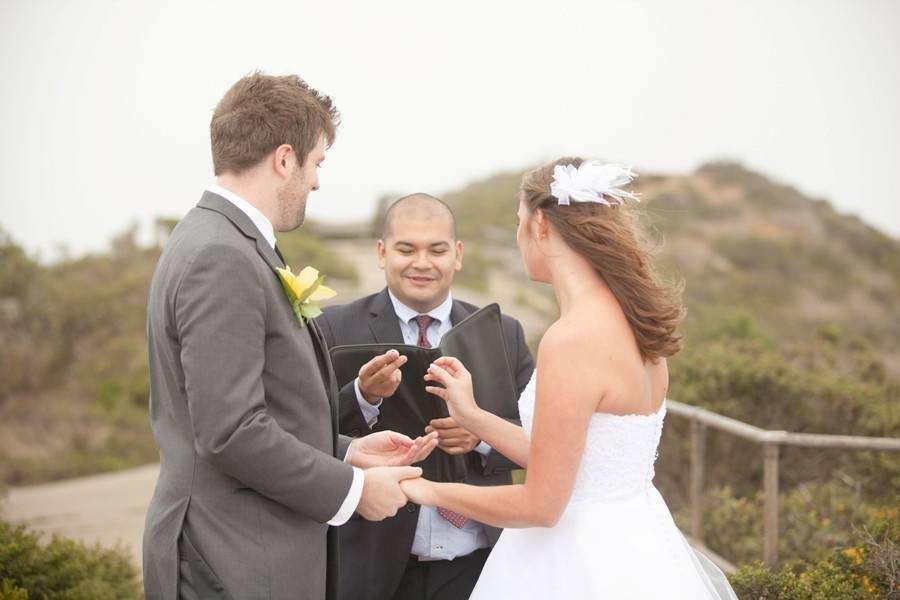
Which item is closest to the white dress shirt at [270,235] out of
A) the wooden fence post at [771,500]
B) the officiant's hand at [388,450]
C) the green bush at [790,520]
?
the officiant's hand at [388,450]

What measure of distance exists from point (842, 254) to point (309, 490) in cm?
3831

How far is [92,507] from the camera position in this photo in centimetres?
1043

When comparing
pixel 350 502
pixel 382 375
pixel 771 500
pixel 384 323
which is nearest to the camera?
pixel 350 502

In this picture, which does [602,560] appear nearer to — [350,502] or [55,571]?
[350,502]

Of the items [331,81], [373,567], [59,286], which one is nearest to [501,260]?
[331,81]

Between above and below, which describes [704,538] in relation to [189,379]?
below

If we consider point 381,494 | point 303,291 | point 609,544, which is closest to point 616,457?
point 609,544

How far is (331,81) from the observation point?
1021 inches

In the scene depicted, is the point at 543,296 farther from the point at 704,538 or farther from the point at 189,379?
the point at 189,379

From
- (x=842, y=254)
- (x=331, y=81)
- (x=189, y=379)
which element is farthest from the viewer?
(x=842, y=254)

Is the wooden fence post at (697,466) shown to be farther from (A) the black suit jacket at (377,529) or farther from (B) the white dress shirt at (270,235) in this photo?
(B) the white dress shirt at (270,235)

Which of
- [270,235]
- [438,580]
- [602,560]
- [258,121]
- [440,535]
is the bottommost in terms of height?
[438,580]

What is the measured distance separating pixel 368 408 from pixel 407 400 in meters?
0.18

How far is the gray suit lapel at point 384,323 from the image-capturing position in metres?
3.93
